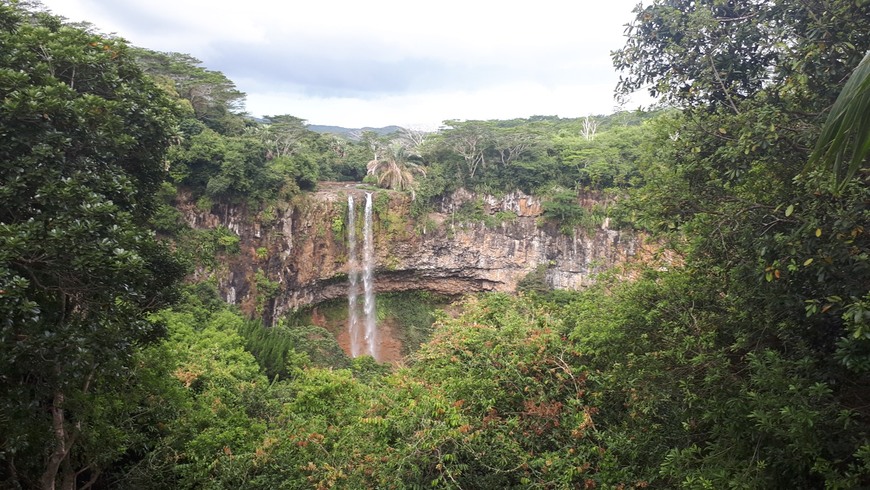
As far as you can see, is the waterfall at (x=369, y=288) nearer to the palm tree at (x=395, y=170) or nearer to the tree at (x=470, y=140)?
the palm tree at (x=395, y=170)

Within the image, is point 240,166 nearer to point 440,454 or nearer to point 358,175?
point 358,175

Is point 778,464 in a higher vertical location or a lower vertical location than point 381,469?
higher

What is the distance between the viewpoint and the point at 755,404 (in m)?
3.29

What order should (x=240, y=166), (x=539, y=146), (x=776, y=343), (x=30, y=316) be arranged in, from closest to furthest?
(x=30, y=316)
(x=776, y=343)
(x=240, y=166)
(x=539, y=146)

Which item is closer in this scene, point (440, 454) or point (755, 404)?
point (755, 404)

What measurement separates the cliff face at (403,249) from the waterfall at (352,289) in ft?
0.83

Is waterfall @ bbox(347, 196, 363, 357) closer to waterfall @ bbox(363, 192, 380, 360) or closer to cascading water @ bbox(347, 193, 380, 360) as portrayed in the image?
cascading water @ bbox(347, 193, 380, 360)

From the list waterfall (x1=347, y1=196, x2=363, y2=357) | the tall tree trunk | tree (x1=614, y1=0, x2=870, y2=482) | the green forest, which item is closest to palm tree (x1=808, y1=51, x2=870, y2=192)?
the green forest

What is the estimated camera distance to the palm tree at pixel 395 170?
71.9 ft

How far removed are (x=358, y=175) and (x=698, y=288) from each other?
828 inches

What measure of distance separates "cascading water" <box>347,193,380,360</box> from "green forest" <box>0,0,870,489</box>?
47.6 feet

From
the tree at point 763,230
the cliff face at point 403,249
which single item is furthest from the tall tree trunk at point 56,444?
the cliff face at point 403,249

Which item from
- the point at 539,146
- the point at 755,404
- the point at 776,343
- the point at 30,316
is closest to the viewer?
the point at 755,404

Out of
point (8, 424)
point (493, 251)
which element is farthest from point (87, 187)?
point (493, 251)
